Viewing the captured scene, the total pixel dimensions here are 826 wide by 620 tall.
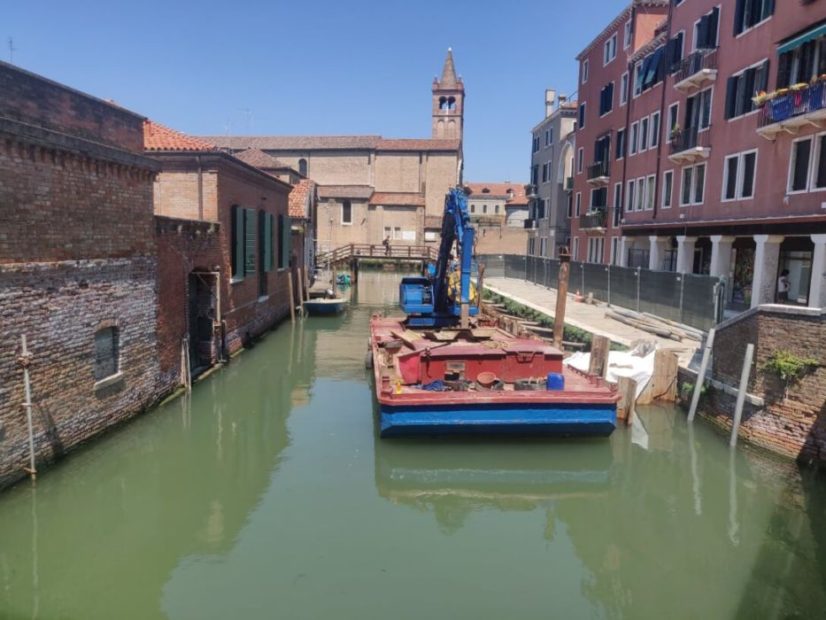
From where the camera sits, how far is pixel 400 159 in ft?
199

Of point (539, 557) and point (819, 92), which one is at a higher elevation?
point (819, 92)

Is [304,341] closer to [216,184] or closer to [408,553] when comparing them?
[216,184]

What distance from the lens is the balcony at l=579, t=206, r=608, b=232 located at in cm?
3075

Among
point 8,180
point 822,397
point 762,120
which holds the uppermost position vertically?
point 762,120

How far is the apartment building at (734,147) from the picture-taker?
1591 centimetres

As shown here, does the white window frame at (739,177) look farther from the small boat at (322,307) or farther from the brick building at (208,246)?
the small boat at (322,307)

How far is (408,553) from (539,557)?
5.34 feet

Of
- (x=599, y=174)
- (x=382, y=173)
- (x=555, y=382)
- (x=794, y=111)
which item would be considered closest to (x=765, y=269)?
(x=794, y=111)

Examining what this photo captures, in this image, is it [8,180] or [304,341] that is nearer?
[8,180]

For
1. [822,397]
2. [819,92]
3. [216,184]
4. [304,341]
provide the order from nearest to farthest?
[822,397]
[819,92]
[216,184]
[304,341]

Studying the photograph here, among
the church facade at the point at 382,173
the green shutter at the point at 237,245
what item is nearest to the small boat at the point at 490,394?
the green shutter at the point at 237,245

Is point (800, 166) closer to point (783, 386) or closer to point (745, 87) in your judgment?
point (745, 87)

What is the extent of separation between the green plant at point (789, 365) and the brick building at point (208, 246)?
1143 cm

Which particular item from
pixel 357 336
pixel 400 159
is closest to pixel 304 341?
pixel 357 336
